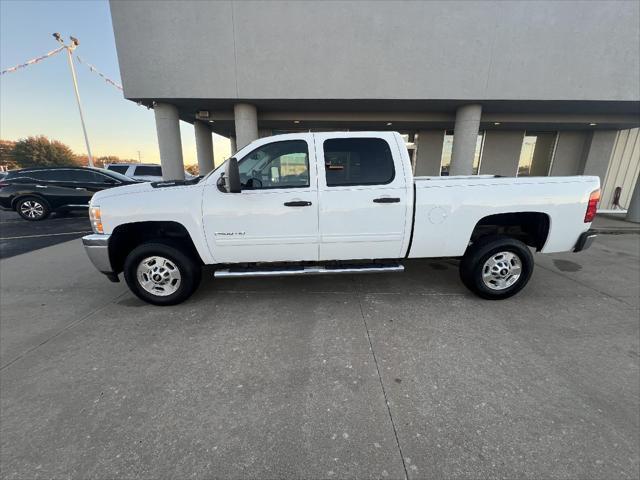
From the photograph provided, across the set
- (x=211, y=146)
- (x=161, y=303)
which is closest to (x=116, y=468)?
(x=161, y=303)

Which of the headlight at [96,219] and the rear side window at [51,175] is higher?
the rear side window at [51,175]

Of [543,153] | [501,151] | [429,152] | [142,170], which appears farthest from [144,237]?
[543,153]

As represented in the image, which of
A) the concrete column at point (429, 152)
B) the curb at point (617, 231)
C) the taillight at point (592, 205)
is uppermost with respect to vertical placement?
the concrete column at point (429, 152)

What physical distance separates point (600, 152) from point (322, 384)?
1584 cm

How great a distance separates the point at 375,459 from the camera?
171cm

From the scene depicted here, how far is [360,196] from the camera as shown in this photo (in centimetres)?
334

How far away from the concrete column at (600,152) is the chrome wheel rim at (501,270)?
1239cm

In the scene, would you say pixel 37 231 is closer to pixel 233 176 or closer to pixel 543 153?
pixel 233 176

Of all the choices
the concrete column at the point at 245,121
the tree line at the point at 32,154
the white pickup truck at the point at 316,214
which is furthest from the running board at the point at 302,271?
the tree line at the point at 32,154

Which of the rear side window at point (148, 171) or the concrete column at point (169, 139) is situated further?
the rear side window at point (148, 171)

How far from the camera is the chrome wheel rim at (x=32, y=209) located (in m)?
9.38

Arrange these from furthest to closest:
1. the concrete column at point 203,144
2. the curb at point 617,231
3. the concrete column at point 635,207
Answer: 1. the concrete column at point 203,144
2. the concrete column at point 635,207
3. the curb at point 617,231

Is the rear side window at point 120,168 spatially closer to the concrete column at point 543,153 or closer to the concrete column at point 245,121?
the concrete column at point 245,121

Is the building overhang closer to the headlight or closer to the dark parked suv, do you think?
the dark parked suv
